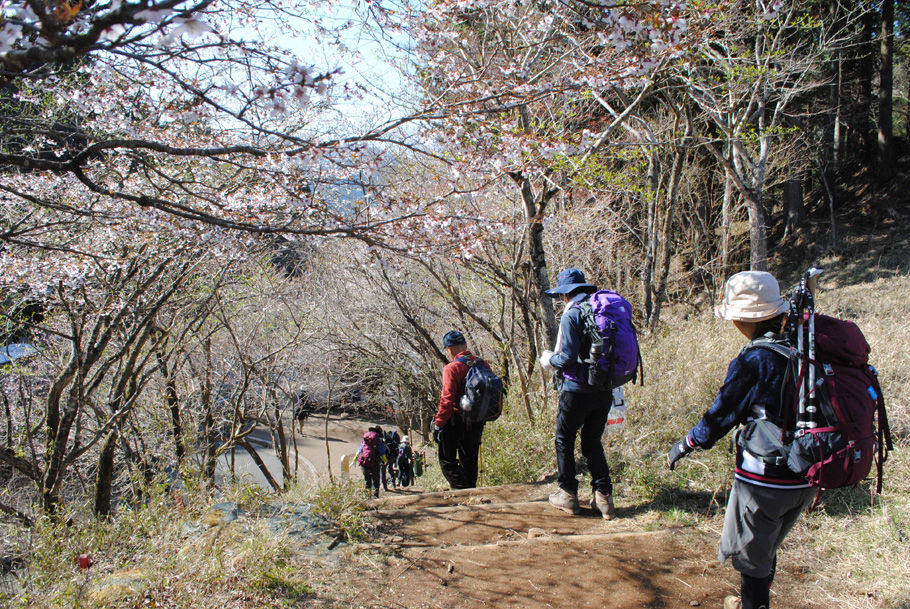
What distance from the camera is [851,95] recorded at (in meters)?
19.2

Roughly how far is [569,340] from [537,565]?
136 centimetres

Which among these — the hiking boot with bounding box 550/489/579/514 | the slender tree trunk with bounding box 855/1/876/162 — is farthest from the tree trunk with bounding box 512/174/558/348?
the slender tree trunk with bounding box 855/1/876/162

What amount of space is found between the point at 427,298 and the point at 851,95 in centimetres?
1682

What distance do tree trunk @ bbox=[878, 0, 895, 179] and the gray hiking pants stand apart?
1922cm

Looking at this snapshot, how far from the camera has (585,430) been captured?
393cm

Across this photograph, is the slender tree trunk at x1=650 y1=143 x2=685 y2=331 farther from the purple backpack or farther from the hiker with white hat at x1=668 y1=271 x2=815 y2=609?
the hiker with white hat at x1=668 y1=271 x2=815 y2=609

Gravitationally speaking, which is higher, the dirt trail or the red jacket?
the red jacket

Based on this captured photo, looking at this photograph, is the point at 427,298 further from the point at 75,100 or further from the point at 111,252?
the point at 75,100

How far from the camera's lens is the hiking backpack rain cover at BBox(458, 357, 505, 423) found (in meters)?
4.96

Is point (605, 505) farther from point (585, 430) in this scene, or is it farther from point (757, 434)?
point (757, 434)

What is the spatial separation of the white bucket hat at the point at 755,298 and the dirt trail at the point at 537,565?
4.60 ft

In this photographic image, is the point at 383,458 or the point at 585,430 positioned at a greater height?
the point at 585,430

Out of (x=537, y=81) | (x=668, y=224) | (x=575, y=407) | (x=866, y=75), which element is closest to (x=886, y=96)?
(x=866, y=75)

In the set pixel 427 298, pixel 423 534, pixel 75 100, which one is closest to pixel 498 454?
pixel 423 534
